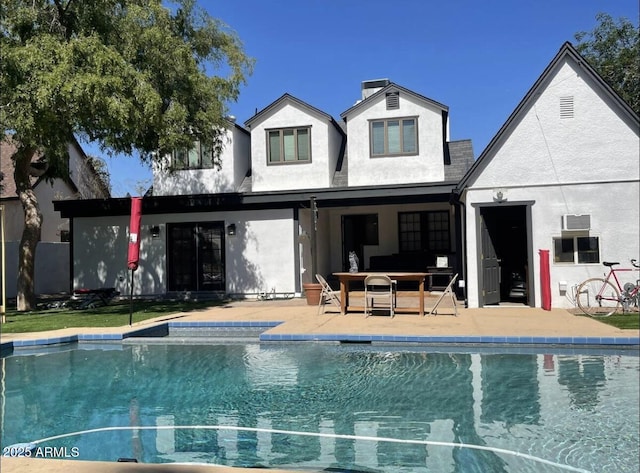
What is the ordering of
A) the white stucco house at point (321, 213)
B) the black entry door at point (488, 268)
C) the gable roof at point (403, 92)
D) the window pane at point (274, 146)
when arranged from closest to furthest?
the black entry door at point (488, 268) < the white stucco house at point (321, 213) < the gable roof at point (403, 92) < the window pane at point (274, 146)

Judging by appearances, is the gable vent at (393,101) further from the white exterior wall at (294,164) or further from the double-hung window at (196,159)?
the double-hung window at (196,159)

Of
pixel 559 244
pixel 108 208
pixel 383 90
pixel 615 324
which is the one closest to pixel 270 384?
pixel 615 324

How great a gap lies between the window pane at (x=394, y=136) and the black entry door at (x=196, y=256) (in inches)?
222

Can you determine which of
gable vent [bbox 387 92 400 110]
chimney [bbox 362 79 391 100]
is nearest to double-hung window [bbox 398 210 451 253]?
gable vent [bbox 387 92 400 110]

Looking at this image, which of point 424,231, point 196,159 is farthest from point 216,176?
point 424,231

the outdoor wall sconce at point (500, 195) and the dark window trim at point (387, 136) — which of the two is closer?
the outdoor wall sconce at point (500, 195)

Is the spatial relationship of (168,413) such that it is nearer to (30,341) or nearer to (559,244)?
(30,341)

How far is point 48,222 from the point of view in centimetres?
2228

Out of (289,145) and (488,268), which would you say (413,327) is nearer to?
(488,268)

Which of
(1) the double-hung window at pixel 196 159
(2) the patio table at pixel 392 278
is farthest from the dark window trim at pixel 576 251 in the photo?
(1) the double-hung window at pixel 196 159

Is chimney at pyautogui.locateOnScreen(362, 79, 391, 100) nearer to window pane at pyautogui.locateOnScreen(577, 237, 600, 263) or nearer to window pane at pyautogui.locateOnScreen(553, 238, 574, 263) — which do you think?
window pane at pyautogui.locateOnScreen(553, 238, 574, 263)

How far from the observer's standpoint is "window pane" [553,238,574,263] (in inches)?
356

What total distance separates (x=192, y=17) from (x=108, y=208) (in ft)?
20.7

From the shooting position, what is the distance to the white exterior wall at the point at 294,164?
1519cm
